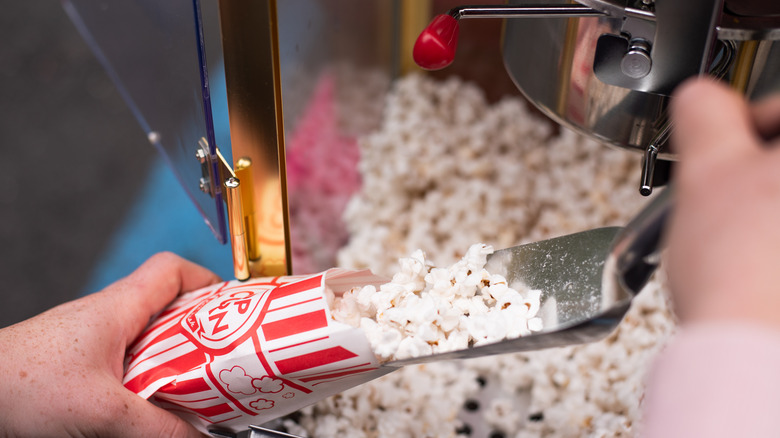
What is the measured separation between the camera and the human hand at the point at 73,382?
706 millimetres

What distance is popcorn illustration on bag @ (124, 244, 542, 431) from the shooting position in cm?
65

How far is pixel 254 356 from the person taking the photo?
2.23ft

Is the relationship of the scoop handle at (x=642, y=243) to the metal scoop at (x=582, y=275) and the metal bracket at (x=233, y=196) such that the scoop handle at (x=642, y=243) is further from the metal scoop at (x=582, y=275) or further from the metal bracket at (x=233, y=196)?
the metal bracket at (x=233, y=196)

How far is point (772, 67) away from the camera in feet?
2.11

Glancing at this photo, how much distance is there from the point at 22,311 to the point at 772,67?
1347 mm

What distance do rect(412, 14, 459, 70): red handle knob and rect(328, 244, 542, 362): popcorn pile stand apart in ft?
0.68

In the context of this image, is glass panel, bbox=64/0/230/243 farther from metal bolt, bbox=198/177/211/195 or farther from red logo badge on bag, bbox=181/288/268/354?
red logo badge on bag, bbox=181/288/268/354

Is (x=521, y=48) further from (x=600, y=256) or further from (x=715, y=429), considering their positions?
(x=715, y=429)

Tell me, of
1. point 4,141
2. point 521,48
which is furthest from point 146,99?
point 4,141

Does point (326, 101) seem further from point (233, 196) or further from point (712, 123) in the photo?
point (712, 123)

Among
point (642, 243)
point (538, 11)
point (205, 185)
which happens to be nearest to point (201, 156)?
point (205, 185)

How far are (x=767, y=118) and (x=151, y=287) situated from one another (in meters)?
0.71

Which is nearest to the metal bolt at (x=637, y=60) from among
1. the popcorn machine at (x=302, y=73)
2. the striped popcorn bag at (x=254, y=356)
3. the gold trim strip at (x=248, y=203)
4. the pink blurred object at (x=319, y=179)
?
the popcorn machine at (x=302, y=73)

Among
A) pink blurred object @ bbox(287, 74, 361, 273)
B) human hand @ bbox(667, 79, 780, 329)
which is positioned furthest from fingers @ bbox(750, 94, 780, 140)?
pink blurred object @ bbox(287, 74, 361, 273)
